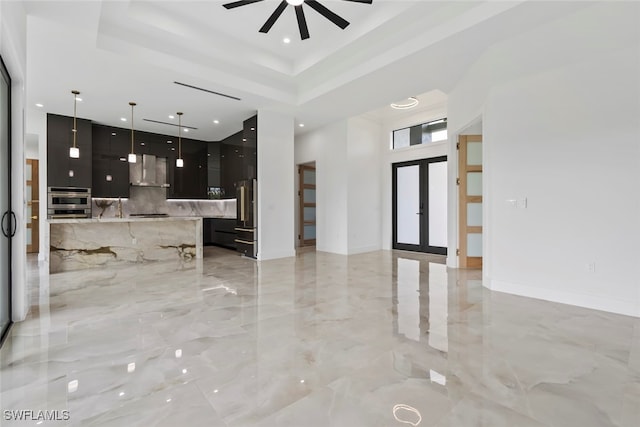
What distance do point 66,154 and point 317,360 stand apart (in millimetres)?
7965

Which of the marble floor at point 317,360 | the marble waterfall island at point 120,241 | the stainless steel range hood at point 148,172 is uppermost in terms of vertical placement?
the stainless steel range hood at point 148,172

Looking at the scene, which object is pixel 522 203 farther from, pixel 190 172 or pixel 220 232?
pixel 190 172

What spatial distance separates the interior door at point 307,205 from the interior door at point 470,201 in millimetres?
4642

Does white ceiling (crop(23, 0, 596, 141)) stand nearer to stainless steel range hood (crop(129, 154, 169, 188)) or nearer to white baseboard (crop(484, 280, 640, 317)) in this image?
stainless steel range hood (crop(129, 154, 169, 188))

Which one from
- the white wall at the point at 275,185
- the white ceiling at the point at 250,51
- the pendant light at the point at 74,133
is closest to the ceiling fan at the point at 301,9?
the white ceiling at the point at 250,51

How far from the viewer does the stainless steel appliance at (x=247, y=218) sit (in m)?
6.90

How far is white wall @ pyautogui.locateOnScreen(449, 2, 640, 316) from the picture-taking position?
10.9 ft

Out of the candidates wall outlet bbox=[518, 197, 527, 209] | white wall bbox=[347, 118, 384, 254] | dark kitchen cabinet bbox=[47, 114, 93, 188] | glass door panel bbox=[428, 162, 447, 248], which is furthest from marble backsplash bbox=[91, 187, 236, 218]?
wall outlet bbox=[518, 197, 527, 209]

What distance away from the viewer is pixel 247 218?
711 cm

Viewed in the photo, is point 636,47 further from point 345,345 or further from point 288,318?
point 288,318

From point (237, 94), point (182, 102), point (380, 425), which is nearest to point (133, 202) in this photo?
point (182, 102)

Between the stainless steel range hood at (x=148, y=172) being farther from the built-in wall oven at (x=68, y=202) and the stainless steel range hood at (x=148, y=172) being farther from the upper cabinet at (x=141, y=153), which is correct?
the built-in wall oven at (x=68, y=202)

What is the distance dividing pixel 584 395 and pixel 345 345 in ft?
5.15

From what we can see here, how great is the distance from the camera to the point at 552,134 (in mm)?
3836
